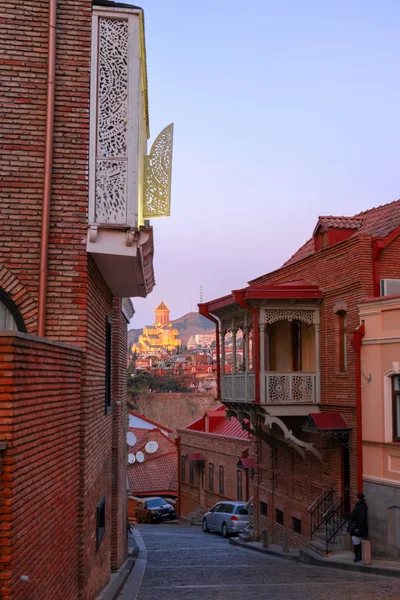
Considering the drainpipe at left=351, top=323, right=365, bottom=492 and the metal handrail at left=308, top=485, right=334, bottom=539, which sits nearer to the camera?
the drainpipe at left=351, top=323, right=365, bottom=492

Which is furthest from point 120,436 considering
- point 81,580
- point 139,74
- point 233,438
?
point 233,438

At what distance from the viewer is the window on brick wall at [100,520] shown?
11695 millimetres

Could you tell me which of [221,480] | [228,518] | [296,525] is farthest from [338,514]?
[221,480]

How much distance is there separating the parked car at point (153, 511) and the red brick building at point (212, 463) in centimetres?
136

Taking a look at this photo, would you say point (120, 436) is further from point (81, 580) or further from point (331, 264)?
point (81, 580)

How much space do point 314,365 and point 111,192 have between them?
42.8ft

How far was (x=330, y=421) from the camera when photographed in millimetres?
19188

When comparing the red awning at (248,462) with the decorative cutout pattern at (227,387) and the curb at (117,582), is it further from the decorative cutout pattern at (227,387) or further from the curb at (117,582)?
the curb at (117,582)

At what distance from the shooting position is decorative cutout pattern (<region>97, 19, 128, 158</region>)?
1012 centimetres

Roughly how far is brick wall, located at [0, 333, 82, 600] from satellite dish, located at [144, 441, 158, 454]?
1700 inches

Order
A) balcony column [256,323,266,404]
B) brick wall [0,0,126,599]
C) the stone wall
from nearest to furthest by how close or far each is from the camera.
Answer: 1. brick wall [0,0,126,599]
2. the stone wall
3. balcony column [256,323,266,404]

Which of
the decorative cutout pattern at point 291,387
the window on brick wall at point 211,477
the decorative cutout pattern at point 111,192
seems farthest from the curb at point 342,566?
the window on brick wall at point 211,477

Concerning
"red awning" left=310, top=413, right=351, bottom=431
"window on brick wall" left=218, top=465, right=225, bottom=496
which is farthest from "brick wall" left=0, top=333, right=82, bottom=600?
"window on brick wall" left=218, top=465, right=225, bottom=496

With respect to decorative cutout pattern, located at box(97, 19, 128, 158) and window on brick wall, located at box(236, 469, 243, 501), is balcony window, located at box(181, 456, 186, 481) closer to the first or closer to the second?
window on brick wall, located at box(236, 469, 243, 501)
